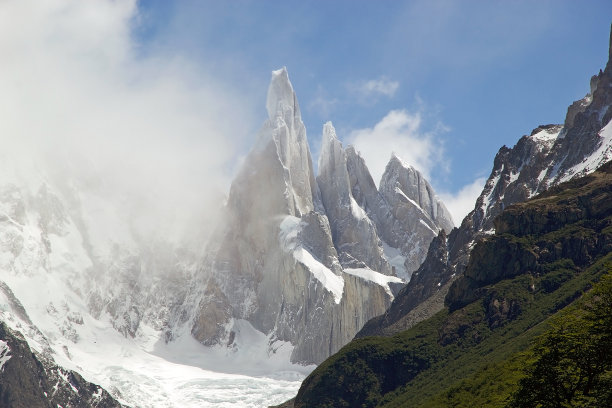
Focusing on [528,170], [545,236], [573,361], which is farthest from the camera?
[528,170]

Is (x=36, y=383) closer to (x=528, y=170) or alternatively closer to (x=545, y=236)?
(x=528, y=170)

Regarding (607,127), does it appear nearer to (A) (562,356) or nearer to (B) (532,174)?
(B) (532,174)

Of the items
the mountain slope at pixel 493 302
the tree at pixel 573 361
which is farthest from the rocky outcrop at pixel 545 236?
the tree at pixel 573 361

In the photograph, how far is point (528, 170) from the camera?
176m

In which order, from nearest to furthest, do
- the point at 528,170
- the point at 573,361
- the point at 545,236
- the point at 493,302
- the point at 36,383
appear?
1. the point at 573,361
2. the point at 493,302
3. the point at 545,236
4. the point at 528,170
5. the point at 36,383

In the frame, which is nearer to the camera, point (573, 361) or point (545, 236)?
point (573, 361)

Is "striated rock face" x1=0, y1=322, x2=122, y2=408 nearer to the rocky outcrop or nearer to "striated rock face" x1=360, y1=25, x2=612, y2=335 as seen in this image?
"striated rock face" x1=360, y1=25, x2=612, y2=335

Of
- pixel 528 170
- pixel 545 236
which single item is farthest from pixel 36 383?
Answer: pixel 545 236

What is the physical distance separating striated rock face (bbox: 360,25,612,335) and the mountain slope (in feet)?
41.6

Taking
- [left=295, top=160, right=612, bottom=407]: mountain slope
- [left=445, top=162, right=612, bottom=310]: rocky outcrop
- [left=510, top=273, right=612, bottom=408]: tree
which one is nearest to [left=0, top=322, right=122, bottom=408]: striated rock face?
[left=295, top=160, right=612, bottom=407]: mountain slope

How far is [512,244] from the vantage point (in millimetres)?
141125

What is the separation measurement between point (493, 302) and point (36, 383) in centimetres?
10058

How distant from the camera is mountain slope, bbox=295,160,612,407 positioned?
128 metres

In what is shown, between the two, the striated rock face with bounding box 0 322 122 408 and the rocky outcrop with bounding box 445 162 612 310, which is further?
the striated rock face with bounding box 0 322 122 408
